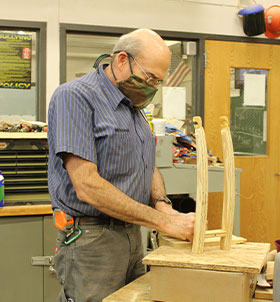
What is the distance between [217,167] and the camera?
302 cm

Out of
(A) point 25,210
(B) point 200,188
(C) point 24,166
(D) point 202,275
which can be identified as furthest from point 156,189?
(C) point 24,166

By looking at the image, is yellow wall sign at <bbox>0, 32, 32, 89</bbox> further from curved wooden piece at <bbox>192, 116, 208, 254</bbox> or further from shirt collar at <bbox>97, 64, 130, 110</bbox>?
curved wooden piece at <bbox>192, 116, 208, 254</bbox>

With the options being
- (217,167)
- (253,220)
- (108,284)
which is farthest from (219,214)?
(108,284)

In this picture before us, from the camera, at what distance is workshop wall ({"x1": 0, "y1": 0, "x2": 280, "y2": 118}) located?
11.2 ft

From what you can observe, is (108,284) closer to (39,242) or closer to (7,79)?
(39,242)

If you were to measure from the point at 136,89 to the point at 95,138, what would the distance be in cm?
25

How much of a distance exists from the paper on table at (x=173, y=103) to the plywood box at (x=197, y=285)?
2.70 metres

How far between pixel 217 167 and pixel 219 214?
937mm

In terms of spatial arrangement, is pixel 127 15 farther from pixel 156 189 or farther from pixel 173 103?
pixel 156 189

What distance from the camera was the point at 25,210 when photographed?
2.37 m

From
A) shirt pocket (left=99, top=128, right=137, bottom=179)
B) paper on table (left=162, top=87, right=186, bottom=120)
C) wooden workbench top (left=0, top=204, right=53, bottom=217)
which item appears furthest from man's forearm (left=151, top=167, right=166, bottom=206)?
paper on table (left=162, top=87, right=186, bottom=120)

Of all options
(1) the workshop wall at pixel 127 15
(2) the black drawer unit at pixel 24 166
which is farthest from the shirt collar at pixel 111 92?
(1) the workshop wall at pixel 127 15

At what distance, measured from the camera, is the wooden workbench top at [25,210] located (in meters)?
2.35

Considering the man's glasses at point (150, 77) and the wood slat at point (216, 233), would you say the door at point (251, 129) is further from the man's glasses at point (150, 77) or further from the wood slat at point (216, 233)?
the wood slat at point (216, 233)
